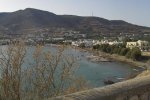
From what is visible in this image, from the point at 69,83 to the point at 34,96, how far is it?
108 cm

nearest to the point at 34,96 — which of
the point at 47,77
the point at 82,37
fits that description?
the point at 47,77

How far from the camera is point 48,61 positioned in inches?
194

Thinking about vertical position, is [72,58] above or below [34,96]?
above

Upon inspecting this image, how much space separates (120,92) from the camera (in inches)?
121

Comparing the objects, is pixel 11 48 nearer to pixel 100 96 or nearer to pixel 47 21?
pixel 100 96

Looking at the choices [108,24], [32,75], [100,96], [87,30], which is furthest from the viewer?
[108,24]

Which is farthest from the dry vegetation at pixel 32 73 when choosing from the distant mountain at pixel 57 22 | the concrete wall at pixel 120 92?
the distant mountain at pixel 57 22

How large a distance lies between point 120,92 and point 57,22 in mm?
145281

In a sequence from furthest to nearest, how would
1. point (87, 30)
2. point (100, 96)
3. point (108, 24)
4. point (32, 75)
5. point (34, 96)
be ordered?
point (108, 24), point (87, 30), point (32, 75), point (34, 96), point (100, 96)

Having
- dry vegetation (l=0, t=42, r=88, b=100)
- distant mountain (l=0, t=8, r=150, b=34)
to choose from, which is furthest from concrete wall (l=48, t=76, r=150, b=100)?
distant mountain (l=0, t=8, r=150, b=34)

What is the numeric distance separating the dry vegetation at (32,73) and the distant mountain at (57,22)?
11759 cm

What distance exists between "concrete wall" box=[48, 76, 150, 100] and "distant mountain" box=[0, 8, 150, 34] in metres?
119

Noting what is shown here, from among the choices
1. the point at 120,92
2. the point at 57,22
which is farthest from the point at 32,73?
the point at 57,22

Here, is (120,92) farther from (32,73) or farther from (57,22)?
(57,22)
